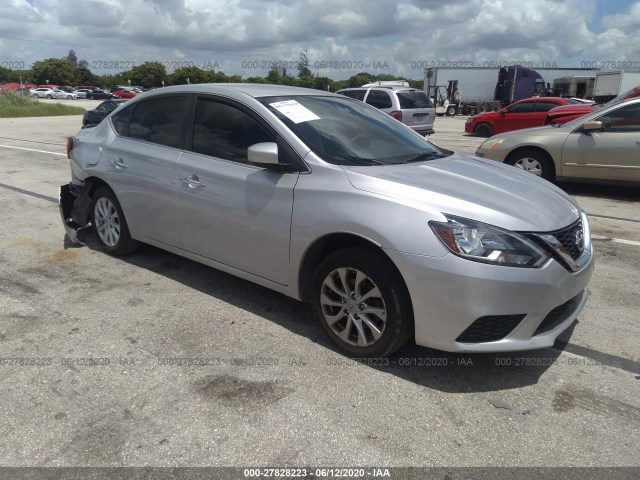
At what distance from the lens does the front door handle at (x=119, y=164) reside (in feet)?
15.1

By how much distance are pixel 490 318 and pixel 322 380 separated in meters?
1.02

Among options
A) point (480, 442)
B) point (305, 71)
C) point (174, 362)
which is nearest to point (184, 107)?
point (174, 362)

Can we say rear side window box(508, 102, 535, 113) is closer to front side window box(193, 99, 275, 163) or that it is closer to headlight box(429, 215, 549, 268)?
front side window box(193, 99, 275, 163)

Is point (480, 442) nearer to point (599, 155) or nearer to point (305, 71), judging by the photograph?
point (599, 155)

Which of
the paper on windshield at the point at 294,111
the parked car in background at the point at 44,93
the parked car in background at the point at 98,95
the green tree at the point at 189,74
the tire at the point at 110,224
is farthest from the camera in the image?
the green tree at the point at 189,74

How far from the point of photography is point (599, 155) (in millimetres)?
7812

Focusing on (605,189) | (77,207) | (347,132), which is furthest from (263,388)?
(605,189)

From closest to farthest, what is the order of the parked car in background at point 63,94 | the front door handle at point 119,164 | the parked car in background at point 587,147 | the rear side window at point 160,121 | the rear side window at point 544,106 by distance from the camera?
the rear side window at point 160,121, the front door handle at point 119,164, the parked car in background at point 587,147, the rear side window at point 544,106, the parked car in background at point 63,94

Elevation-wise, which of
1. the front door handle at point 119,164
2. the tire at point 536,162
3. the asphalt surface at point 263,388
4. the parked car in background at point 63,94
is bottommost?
the asphalt surface at point 263,388

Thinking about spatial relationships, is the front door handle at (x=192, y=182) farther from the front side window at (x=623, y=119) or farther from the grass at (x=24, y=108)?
the grass at (x=24, y=108)

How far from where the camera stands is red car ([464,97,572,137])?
16.7 metres

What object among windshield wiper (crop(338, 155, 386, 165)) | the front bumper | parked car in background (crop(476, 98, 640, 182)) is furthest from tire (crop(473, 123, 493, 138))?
the front bumper

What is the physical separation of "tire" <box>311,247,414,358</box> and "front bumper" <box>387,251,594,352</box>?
0.09 meters

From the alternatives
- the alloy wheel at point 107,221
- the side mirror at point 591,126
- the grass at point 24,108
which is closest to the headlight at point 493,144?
the side mirror at point 591,126
